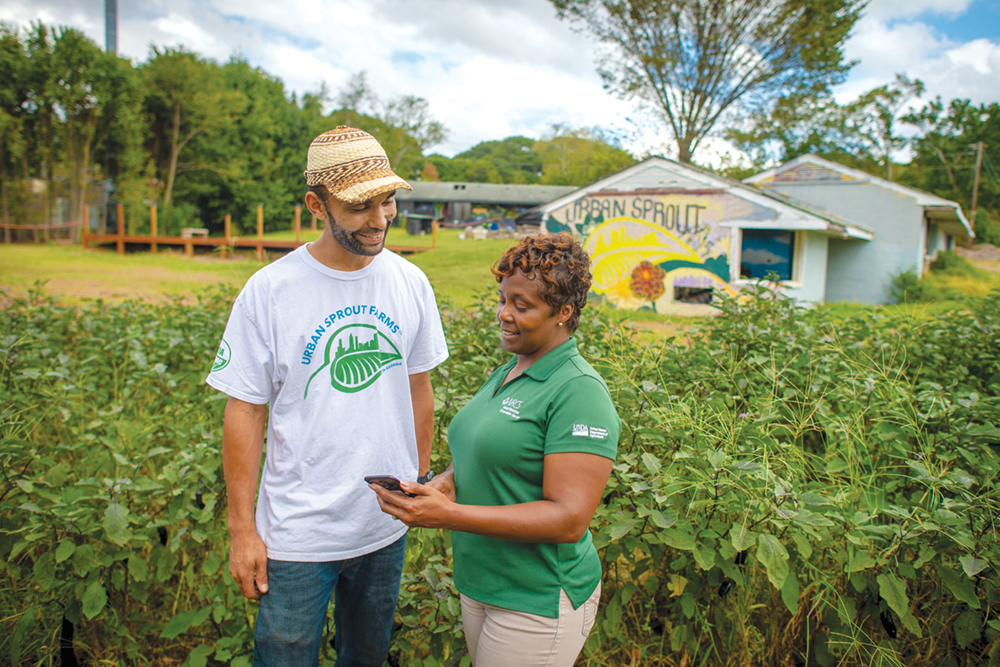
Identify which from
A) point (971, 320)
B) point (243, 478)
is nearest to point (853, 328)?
point (971, 320)

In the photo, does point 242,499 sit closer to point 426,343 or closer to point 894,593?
point 426,343

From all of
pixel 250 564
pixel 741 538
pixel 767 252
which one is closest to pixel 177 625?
pixel 250 564

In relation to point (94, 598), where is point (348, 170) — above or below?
above

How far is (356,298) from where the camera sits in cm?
189

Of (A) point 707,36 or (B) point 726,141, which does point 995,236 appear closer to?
(B) point 726,141

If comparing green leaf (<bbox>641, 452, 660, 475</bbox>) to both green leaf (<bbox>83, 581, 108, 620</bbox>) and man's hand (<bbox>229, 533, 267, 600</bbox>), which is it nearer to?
man's hand (<bbox>229, 533, 267, 600</bbox>)

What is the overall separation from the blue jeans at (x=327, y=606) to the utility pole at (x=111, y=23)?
50.0m

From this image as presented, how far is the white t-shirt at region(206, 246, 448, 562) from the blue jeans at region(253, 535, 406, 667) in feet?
0.23

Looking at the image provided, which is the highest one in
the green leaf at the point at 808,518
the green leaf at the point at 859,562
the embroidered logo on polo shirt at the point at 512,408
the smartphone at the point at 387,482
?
the embroidered logo on polo shirt at the point at 512,408

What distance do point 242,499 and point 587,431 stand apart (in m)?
1.01

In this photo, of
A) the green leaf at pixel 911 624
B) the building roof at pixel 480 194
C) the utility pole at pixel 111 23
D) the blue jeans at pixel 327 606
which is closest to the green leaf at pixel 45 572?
the blue jeans at pixel 327 606

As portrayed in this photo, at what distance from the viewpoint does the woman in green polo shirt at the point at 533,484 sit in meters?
1.46

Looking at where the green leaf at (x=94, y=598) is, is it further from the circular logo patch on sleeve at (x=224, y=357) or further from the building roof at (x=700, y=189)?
the building roof at (x=700, y=189)

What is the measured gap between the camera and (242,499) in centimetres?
176
